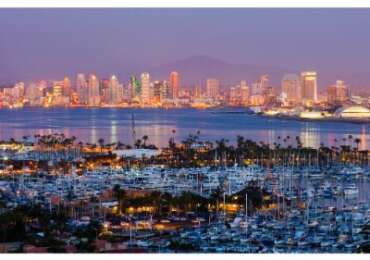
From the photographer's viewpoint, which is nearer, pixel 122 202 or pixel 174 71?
pixel 122 202

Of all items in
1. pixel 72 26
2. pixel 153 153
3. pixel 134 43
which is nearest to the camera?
pixel 72 26

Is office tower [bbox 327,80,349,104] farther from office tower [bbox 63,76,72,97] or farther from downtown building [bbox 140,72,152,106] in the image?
office tower [bbox 63,76,72,97]

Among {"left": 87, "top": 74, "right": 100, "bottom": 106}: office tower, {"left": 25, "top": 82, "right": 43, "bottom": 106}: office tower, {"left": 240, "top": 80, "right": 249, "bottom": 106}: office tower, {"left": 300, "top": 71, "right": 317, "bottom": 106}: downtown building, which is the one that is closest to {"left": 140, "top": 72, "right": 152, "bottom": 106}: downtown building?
{"left": 87, "top": 74, "right": 100, "bottom": 106}: office tower

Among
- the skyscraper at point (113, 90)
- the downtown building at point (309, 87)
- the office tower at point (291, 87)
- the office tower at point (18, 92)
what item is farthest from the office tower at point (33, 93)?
the downtown building at point (309, 87)

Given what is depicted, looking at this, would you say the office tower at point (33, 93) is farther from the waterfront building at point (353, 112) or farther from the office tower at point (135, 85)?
A: the waterfront building at point (353, 112)

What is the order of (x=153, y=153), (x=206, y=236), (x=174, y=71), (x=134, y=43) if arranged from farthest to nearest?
(x=153, y=153)
(x=174, y=71)
(x=134, y=43)
(x=206, y=236)
